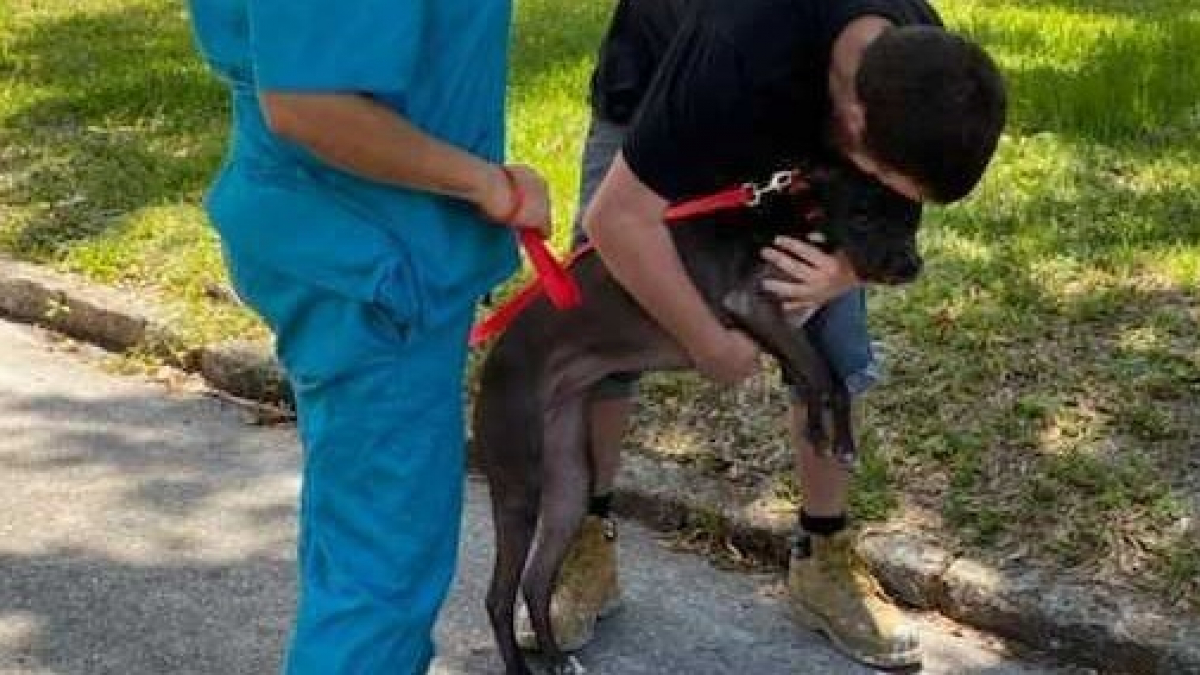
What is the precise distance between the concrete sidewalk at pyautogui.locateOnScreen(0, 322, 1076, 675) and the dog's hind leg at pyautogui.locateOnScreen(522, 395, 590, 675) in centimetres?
29

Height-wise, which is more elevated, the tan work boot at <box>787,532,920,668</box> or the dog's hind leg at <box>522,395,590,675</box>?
the dog's hind leg at <box>522,395,590,675</box>

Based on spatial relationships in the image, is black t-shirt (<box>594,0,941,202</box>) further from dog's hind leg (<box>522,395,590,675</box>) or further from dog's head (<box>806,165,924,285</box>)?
dog's hind leg (<box>522,395,590,675</box>)

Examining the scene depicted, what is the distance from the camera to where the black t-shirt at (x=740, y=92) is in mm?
3225

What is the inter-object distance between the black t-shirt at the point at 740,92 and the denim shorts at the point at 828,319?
0.43m

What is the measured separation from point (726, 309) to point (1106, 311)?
6.92 ft

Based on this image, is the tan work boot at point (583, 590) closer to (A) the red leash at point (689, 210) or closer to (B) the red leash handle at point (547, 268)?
(A) the red leash at point (689, 210)

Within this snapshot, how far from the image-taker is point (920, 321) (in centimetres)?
527

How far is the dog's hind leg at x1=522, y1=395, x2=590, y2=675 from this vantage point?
146 inches

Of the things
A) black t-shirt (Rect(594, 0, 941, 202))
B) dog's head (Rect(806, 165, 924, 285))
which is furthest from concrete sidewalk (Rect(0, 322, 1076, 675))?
black t-shirt (Rect(594, 0, 941, 202))

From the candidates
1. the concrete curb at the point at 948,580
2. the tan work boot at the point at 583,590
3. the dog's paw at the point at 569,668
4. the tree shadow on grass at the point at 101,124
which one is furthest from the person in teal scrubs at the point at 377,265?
the tree shadow on grass at the point at 101,124

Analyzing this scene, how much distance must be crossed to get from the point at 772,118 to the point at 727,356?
0.41 meters

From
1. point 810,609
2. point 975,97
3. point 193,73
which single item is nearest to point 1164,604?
point 810,609

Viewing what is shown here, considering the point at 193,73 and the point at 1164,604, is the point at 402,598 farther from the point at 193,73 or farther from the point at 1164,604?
the point at 193,73

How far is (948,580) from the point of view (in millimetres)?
→ 4180
